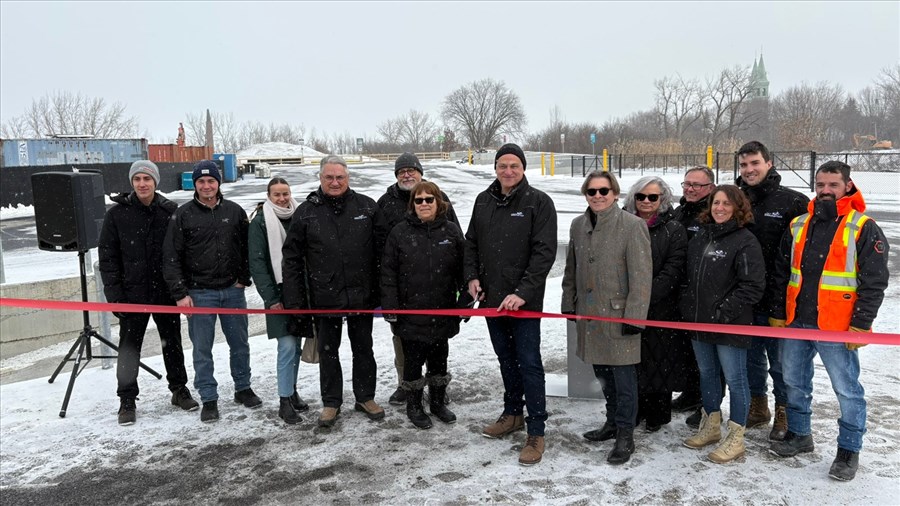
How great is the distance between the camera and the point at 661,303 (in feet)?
13.9

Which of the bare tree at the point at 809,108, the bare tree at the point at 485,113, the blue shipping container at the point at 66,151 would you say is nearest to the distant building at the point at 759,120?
the bare tree at the point at 809,108

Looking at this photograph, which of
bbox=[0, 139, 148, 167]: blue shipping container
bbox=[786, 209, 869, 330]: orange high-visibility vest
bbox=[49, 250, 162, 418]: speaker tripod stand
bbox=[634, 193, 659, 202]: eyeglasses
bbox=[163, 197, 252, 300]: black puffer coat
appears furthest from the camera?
bbox=[0, 139, 148, 167]: blue shipping container

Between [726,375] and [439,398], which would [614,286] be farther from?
[439,398]

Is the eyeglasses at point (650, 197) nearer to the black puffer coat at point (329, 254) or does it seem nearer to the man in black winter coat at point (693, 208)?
the man in black winter coat at point (693, 208)

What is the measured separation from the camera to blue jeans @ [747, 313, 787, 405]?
4280mm

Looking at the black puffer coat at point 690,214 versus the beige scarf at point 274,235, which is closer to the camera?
the black puffer coat at point 690,214

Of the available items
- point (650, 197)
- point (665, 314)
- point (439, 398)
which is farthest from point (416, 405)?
point (650, 197)

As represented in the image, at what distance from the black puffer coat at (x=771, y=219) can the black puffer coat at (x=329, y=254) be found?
2.76m

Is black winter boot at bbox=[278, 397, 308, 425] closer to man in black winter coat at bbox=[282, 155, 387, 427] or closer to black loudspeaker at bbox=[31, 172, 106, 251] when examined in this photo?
man in black winter coat at bbox=[282, 155, 387, 427]

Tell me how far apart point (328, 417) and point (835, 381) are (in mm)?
3509

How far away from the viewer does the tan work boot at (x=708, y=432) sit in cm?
421

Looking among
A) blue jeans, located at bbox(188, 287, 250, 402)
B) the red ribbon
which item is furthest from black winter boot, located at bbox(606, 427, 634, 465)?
blue jeans, located at bbox(188, 287, 250, 402)

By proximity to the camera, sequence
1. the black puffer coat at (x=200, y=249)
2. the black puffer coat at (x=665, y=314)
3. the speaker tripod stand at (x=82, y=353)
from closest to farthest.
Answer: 1. the black puffer coat at (x=665, y=314)
2. the black puffer coat at (x=200, y=249)
3. the speaker tripod stand at (x=82, y=353)

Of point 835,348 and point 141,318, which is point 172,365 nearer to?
point 141,318
